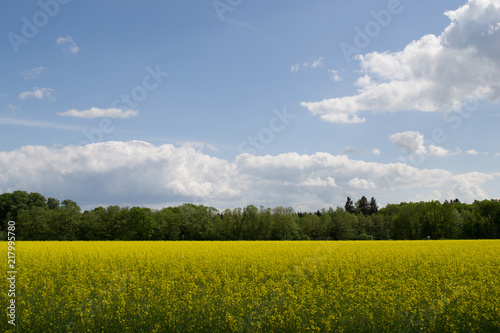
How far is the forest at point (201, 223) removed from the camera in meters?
71.4

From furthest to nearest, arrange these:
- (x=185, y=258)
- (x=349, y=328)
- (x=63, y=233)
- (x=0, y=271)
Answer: (x=63, y=233) < (x=185, y=258) < (x=0, y=271) < (x=349, y=328)

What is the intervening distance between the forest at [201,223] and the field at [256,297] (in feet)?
201

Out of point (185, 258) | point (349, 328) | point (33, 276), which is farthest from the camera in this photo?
point (185, 258)

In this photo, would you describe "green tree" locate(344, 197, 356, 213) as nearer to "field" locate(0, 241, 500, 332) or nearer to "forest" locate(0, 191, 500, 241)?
"forest" locate(0, 191, 500, 241)

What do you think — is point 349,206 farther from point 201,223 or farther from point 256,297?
point 256,297

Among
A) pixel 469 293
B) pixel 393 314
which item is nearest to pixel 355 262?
pixel 469 293

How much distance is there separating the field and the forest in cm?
6126

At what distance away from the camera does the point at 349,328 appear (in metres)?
8.96

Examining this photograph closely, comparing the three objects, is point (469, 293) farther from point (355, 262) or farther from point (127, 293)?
point (127, 293)

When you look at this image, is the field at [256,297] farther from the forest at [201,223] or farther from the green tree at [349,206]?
the green tree at [349,206]

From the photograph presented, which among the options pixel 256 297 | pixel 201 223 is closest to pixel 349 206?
pixel 201 223

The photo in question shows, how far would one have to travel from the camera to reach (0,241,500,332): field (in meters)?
9.19

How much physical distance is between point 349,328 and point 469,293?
5.19 meters

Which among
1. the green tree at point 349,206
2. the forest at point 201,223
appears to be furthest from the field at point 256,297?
the green tree at point 349,206
